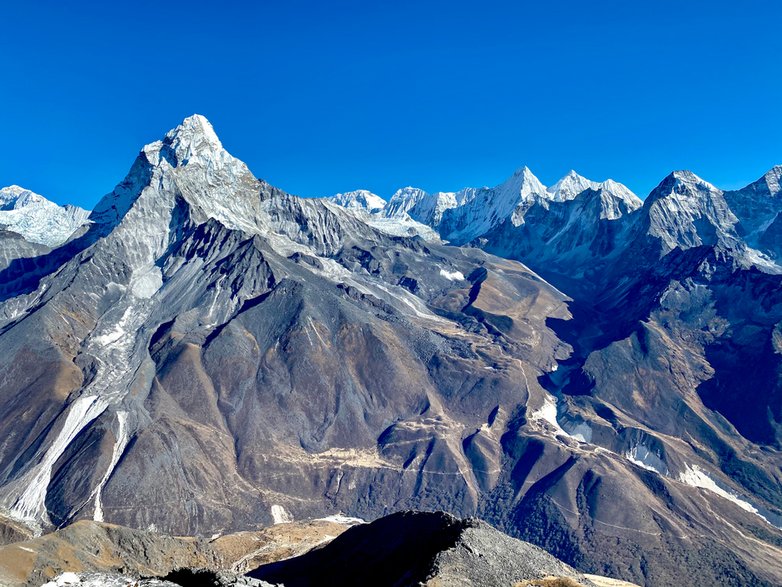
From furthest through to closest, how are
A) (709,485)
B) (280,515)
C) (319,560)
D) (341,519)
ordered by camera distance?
1. (709,485)
2. (341,519)
3. (280,515)
4. (319,560)

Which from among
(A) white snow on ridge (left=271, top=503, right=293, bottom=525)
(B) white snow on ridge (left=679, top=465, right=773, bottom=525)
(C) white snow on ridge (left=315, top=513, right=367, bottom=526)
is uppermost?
(B) white snow on ridge (left=679, top=465, right=773, bottom=525)

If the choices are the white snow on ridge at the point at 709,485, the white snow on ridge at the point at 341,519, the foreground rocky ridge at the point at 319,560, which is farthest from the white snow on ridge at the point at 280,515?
the white snow on ridge at the point at 709,485

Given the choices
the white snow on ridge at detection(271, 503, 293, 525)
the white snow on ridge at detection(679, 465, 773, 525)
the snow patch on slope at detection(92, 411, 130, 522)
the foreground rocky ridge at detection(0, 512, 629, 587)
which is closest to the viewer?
the foreground rocky ridge at detection(0, 512, 629, 587)

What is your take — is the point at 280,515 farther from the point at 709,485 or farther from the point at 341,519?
the point at 709,485

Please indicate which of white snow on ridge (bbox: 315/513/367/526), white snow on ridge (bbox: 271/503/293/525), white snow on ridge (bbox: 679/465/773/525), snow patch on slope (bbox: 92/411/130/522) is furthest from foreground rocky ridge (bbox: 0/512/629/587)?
white snow on ridge (bbox: 679/465/773/525)

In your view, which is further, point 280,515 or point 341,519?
point 341,519

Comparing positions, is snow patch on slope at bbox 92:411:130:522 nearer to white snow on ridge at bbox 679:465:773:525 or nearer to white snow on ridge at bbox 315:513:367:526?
white snow on ridge at bbox 315:513:367:526

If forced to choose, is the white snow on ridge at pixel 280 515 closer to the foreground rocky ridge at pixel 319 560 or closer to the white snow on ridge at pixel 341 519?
the white snow on ridge at pixel 341 519

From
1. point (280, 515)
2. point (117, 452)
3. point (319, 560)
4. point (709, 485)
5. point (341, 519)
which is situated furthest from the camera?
point (709, 485)

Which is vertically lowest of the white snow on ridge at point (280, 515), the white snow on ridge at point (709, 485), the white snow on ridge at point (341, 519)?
the white snow on ridge at point (280, 515)

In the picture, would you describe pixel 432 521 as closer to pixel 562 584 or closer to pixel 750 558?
pixel 562 584

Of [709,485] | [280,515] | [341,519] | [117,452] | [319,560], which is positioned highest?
[709,485]

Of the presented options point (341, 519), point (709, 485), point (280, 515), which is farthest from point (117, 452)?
point (709, 485)

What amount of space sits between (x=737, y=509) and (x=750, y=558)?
935 inches
